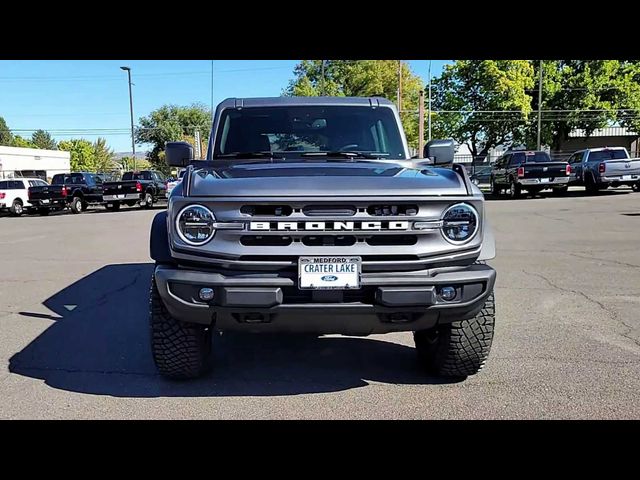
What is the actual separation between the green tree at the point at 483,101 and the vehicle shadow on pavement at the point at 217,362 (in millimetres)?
42376

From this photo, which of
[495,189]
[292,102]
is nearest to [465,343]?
[292,102]

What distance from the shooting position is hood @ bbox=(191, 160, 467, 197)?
3.29 m

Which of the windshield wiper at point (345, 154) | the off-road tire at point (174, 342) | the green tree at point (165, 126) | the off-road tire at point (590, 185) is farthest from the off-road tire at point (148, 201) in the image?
the green tree at point (165, 126)

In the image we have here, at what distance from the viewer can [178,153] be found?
4.94 metres

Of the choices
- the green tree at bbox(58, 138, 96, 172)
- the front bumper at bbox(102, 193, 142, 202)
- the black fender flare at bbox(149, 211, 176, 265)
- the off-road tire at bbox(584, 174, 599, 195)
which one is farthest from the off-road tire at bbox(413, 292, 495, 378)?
the green tree at bbox(58, 138, 96, 172)

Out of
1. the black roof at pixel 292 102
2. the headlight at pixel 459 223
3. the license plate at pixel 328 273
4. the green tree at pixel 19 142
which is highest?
the green tree at pixel 19 142

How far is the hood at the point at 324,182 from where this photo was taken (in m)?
3.29

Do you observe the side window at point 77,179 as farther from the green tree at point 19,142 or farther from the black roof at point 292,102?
the green tree at point 19,142

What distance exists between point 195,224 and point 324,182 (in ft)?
2.57

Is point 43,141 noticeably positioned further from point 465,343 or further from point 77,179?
point 465,343
